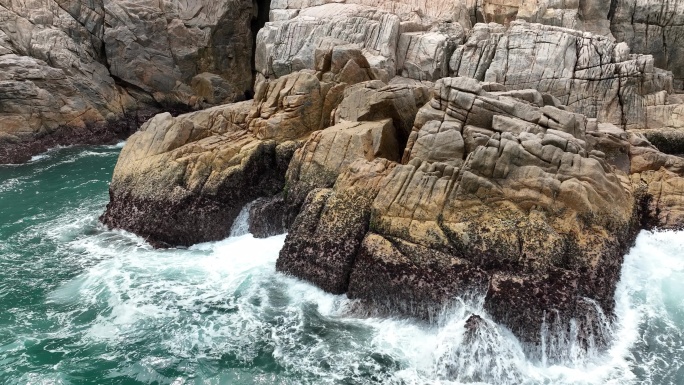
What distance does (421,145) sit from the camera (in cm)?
1967

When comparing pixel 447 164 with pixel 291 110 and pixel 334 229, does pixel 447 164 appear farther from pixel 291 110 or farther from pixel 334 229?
pixel 291 110

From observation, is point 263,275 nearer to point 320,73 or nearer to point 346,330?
point 346,330

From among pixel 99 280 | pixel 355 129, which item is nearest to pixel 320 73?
pixel 355 129

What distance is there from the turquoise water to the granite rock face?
1936cm

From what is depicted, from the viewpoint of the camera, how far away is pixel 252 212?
23969 mm

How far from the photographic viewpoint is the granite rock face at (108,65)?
3862 centimetres

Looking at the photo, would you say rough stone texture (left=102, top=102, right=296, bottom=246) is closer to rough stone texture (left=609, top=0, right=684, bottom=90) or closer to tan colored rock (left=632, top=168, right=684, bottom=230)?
tan colored rock (left=632, top=168, right=684, bottom=230)

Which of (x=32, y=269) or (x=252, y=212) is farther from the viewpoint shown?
(x=252, y=212)

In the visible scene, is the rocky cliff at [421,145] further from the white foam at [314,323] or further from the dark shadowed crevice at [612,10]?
the white foam at [314,323]

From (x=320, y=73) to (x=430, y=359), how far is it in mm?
16674

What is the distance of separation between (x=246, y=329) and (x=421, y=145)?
8868 mm

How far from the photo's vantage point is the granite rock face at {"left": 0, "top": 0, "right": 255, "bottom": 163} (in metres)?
38.6

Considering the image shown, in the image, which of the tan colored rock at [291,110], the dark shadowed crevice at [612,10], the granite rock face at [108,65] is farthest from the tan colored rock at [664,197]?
the granite rock face at [108,65]

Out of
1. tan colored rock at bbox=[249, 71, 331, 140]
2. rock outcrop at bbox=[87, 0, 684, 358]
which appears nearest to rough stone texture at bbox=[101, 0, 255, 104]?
rock outcrop at bbox=[87, 0, 684, 358]
